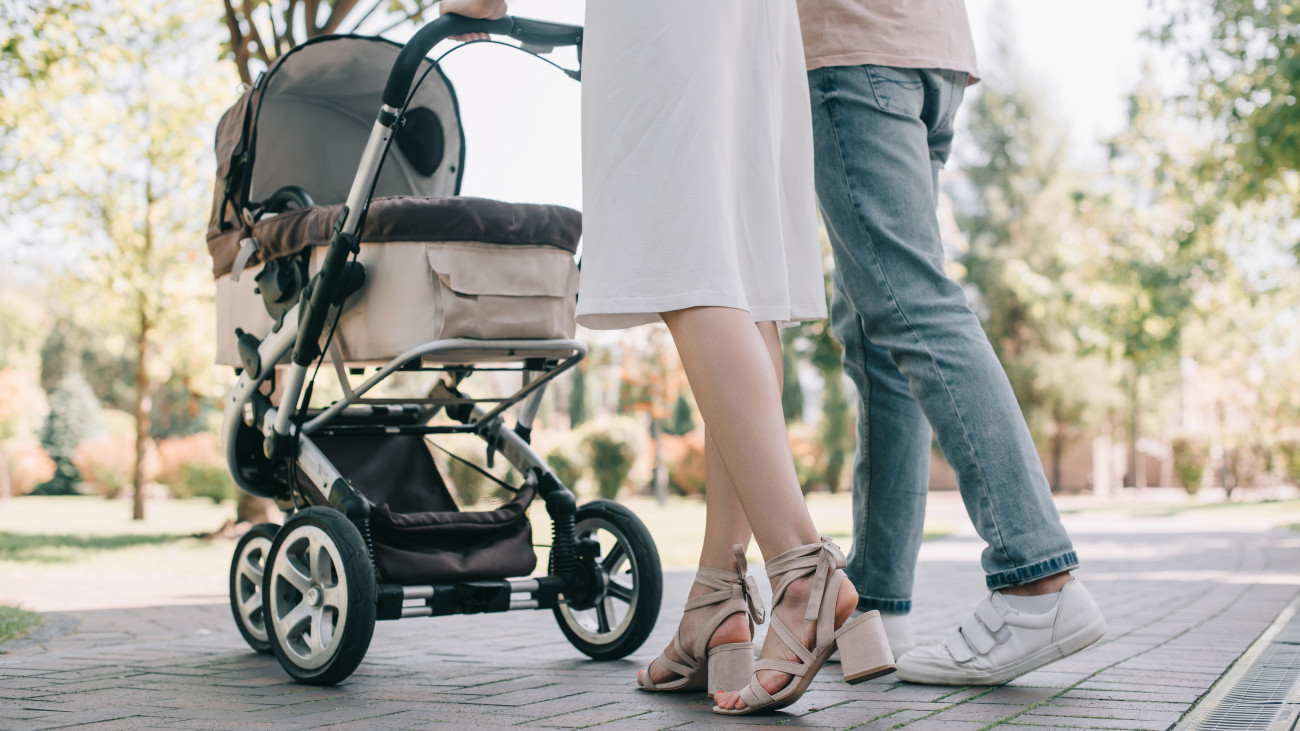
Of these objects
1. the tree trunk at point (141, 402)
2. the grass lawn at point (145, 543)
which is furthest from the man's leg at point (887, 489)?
the tree trunk at point (141, 402)

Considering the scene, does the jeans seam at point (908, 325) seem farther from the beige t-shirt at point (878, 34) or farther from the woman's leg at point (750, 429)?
the woman's leg at point (750, 429)

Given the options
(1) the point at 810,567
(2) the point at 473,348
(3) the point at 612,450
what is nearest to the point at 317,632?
(2) the point at 473,348

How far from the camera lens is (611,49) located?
2127mm

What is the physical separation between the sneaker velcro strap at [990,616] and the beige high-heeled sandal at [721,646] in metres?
0.44

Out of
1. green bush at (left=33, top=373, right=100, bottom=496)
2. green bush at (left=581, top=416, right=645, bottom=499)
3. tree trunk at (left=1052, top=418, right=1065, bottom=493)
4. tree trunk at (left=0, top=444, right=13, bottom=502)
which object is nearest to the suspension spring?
green bush at (left=581, top=416, right=645, bottom=499)

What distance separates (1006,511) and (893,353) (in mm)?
397

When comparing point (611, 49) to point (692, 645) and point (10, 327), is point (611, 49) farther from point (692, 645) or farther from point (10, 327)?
point (10, 327)

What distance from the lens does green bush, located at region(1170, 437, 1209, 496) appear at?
91.8 ft

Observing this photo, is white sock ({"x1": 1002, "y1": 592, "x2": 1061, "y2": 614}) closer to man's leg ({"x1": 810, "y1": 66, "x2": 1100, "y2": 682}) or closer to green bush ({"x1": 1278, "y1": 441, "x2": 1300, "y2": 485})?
man's leg ({"x1": 810, "y1": 66, "x2": 1100, "y2": 682})

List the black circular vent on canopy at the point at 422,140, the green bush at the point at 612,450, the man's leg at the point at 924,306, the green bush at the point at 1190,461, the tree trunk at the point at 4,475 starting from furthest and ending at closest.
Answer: the green bush at the point at 1190,461 → the tree trunk at the point at 4,475 → the green bush at the point at 612,450 → the black circular vent on canopy at the point at 422,140 → the man's leg at the point at 924,306

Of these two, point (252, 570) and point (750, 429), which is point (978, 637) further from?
point (252, 570)

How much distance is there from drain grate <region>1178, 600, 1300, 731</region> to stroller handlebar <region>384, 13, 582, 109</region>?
7.05 feet

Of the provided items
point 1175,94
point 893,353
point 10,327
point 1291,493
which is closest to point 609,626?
point 893,353

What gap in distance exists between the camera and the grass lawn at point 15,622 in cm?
357
